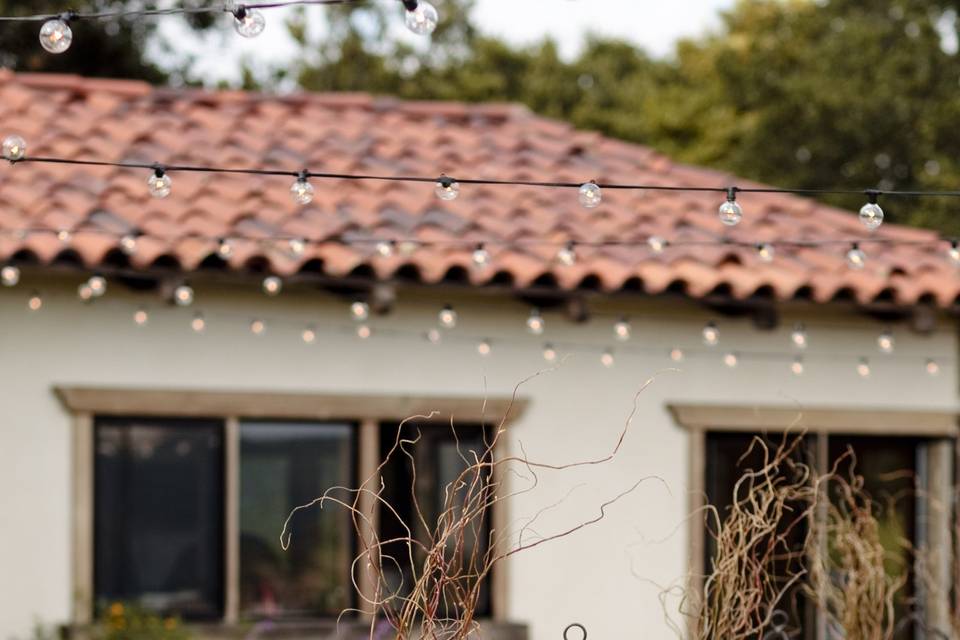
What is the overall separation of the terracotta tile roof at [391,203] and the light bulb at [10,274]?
79mm

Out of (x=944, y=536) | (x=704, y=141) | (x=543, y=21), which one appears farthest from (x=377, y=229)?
(x=543, y=21)

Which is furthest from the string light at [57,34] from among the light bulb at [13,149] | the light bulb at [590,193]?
the light bulb at [590,193]

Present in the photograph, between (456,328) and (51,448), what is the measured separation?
1.99 m

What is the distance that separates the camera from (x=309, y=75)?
19266 millimetres

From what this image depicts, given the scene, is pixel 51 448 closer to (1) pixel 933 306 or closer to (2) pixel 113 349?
(2) pixel 113 349

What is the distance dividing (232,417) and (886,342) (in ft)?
10.7

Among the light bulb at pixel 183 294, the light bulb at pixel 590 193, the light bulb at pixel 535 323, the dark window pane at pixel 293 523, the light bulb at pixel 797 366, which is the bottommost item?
the dark window pane at pixel 293 523

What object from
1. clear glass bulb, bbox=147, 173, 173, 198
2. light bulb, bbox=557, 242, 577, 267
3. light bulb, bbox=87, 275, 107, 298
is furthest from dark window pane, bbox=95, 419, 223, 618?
clear glass bulb, bbox=147, 173, 173, 198

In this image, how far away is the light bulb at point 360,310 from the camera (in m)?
5.95

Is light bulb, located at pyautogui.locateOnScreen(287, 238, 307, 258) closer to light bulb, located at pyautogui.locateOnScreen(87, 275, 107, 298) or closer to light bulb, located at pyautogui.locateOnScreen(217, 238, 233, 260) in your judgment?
light bulb, located at pyautogui.locateOnScreen(217, 238, 233, 260)

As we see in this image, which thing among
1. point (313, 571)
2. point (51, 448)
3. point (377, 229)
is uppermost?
point (377, 229)

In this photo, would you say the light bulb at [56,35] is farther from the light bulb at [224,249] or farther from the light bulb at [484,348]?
the light bulb at [484,348]

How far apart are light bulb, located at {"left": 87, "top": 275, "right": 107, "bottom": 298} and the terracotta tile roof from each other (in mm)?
170

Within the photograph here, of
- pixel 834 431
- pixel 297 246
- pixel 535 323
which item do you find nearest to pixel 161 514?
pixel 297 246
